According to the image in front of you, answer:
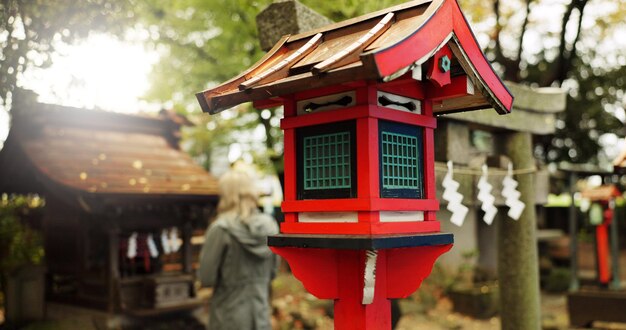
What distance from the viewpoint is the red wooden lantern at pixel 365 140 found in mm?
2844

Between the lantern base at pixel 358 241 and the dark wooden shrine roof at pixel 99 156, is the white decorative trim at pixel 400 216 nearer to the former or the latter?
the lantern base at pixel 358 241

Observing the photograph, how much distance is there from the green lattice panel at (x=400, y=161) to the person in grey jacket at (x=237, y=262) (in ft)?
10.0

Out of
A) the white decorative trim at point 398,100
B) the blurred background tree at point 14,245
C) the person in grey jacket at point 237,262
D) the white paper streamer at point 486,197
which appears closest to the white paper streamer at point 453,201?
the white paper streamer at point 486,197

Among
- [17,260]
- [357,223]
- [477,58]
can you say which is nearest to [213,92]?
[357,223]

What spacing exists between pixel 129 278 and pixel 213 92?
9.07m

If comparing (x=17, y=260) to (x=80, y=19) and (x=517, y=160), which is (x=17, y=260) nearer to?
(x=80, y=19)

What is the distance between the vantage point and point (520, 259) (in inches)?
219

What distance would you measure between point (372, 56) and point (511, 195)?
3.18 metres

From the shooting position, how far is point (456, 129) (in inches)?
195

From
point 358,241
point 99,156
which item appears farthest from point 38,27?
point 358,241

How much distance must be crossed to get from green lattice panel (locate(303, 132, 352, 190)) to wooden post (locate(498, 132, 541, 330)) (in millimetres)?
3159

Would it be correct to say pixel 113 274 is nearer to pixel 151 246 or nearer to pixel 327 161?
pixel 151 246

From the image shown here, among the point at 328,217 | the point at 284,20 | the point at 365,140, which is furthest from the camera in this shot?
the point at 284,20

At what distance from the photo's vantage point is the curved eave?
2.53 meters
